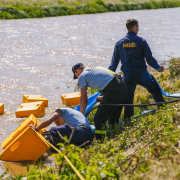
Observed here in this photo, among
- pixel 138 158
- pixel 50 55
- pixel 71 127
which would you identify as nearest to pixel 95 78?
pixel 71 127

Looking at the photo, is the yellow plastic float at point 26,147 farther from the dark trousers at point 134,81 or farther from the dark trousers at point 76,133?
the dark trousers at point 134,81

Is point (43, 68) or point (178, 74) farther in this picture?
point (43, 68)

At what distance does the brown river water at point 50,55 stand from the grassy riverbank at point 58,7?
6.63m

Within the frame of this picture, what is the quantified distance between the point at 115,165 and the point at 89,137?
5.06ft

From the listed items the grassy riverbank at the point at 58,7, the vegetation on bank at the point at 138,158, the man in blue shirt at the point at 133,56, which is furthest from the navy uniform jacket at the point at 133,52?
the grassy riverbank at the point at 58,7

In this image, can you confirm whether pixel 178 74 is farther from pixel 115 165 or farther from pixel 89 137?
pixel 115 165

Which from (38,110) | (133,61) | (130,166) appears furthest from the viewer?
(38,110)

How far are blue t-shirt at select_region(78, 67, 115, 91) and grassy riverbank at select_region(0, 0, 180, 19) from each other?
2469cm

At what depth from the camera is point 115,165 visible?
3420 mm

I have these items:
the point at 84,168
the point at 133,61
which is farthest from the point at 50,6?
the point at 84,168

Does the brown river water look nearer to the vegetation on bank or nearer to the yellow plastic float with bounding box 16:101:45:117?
the yellow plastic float with bounding box 16:101:45:117

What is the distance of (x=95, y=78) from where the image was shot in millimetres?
4926

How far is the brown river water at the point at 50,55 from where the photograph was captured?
8.55 metres

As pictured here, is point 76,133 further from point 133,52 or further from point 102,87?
point 133,52
